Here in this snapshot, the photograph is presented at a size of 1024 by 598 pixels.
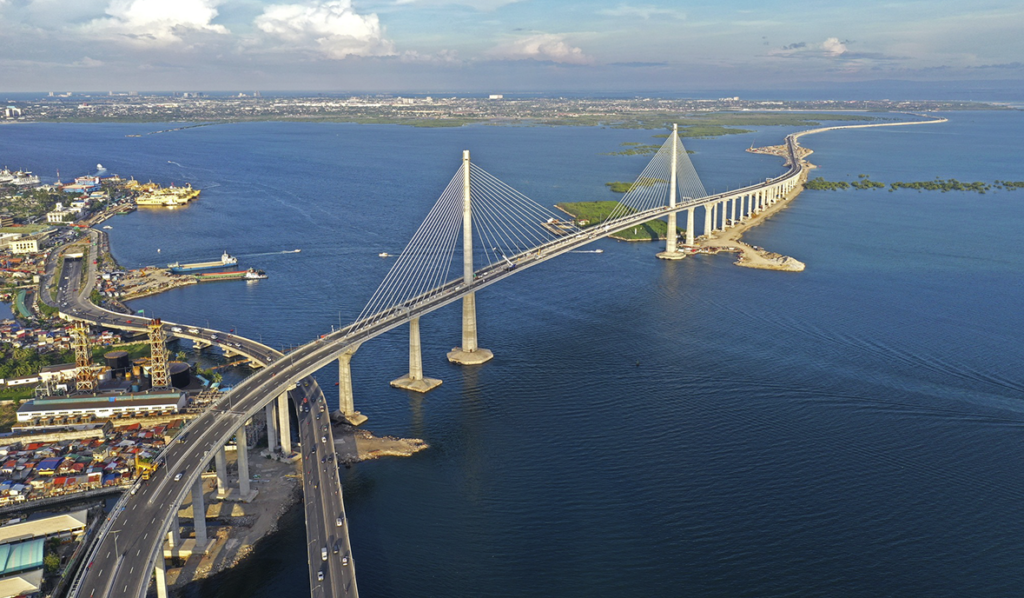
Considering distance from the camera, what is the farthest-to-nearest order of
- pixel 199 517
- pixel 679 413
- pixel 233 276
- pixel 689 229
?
pixel 689 229 < pixel 233 276 < pixel 679 413 < pixel 199 517

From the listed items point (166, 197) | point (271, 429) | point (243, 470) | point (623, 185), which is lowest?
point (243, 470)

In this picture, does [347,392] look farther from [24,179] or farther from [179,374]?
[24,179]

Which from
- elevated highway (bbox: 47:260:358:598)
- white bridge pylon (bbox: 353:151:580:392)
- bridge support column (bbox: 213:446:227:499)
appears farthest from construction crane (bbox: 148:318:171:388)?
bridge support column (bbox: 213:446:227:499)

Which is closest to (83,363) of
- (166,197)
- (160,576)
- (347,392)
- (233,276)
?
(347,392)

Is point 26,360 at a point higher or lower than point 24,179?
lower

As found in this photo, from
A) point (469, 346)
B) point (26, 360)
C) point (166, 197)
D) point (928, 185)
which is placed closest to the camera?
point (26, 360)

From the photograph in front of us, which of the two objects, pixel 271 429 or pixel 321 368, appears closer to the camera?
pixel 271 429

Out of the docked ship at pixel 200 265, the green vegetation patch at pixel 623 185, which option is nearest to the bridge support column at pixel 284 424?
the docked ship at pixel 200 265

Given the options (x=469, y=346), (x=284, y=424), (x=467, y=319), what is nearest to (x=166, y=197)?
(x=467, y=319)
